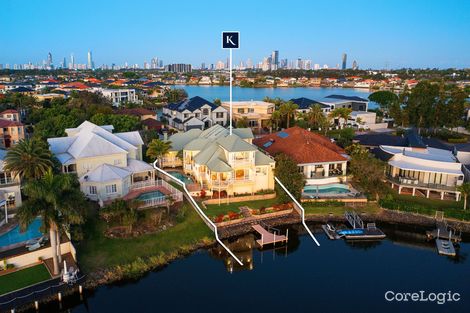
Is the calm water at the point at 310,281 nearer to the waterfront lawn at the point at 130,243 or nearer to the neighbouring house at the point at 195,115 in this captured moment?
the waterfront lawn at the point at 130,243

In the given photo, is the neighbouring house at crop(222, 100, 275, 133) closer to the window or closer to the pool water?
the pool water

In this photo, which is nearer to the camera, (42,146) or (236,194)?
(42,146)

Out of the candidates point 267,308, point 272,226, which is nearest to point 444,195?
point 272,226

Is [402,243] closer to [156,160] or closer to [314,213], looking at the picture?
[314,213]

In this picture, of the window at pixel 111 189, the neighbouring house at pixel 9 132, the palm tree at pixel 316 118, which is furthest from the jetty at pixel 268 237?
the neighbouring house at pixel 9 132

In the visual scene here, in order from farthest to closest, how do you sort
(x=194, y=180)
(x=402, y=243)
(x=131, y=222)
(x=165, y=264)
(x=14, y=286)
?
(x=194, y=180) < (x=402, y=243) < (x=131, y=222) < (x=165, y=264) < (x=14, y=286)

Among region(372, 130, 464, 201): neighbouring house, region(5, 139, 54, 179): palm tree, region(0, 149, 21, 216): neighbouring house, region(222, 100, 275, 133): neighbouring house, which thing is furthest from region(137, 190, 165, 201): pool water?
region(222, 100, 275, 133): neighbouring house
